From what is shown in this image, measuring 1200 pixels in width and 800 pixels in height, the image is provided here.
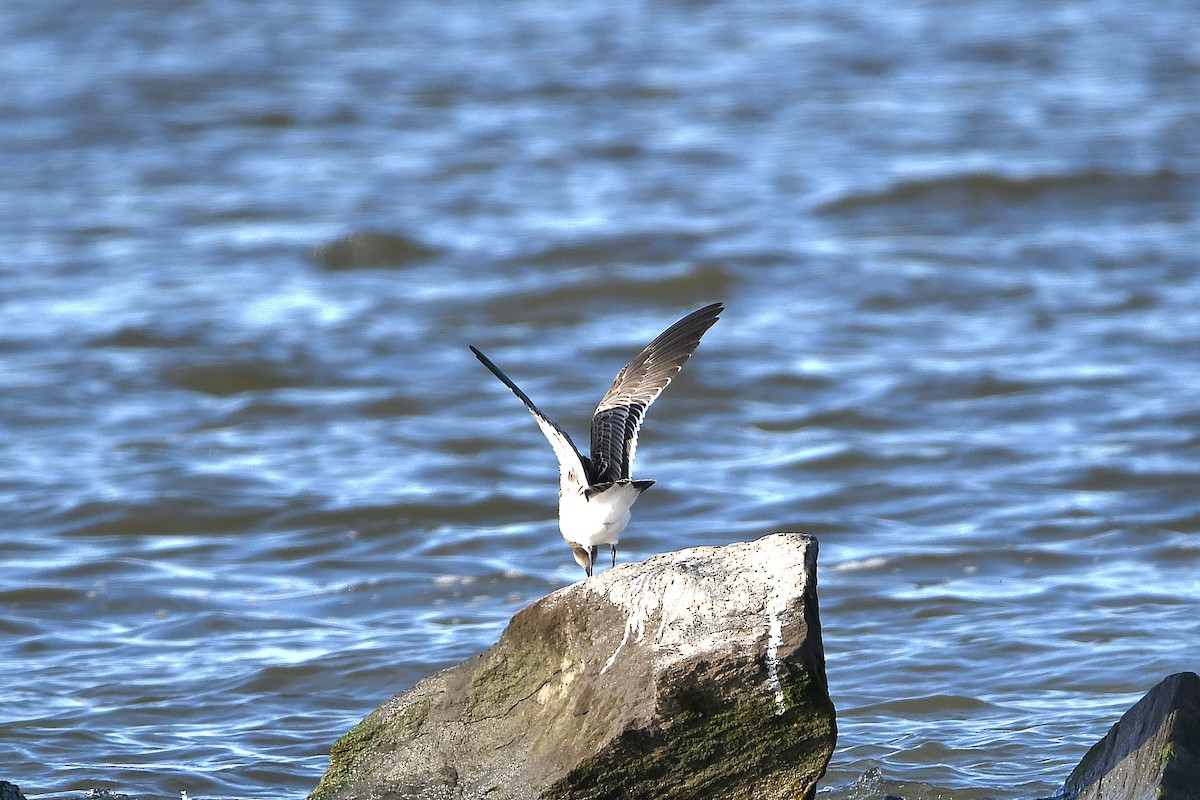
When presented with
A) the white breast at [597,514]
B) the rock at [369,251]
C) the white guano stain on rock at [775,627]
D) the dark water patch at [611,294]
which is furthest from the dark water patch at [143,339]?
the white guano stain on rock at [775,627]

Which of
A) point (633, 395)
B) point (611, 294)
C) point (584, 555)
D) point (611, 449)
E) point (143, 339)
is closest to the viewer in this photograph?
point (611, 449)

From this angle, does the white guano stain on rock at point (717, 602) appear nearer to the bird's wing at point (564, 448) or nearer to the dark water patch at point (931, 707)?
the bird's wing at point (564, 448)

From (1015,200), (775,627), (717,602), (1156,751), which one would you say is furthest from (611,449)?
(1015,200)

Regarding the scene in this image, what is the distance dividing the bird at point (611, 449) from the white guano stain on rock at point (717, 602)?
27.0 inches

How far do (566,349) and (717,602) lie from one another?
811 cm

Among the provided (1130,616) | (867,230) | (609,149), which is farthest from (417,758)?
(609,149)

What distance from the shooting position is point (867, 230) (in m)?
15.0

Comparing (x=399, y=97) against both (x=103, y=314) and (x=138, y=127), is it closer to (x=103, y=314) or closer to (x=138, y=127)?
(x=138, y=127)

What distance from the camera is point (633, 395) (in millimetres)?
6098

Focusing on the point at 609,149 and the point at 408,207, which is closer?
the point at 408,207

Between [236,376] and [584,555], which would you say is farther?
[236,376]

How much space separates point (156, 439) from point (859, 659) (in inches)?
218

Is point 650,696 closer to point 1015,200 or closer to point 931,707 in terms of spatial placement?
point 931,707

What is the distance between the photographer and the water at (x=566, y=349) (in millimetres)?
7469
